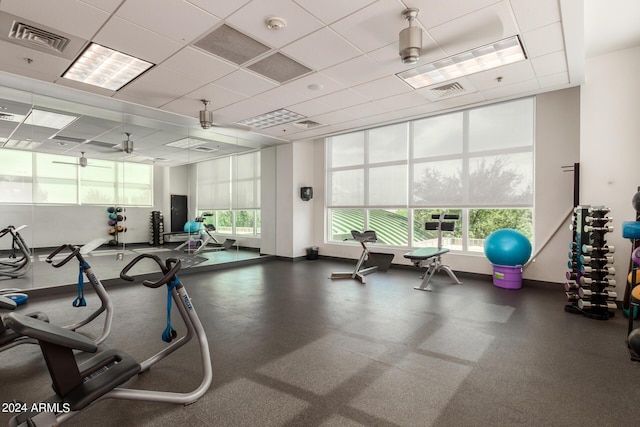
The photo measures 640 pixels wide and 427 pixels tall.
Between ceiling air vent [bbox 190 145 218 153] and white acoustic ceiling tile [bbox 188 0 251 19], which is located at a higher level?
white acoustic ceiling tile [bbox 188 0 251 19]

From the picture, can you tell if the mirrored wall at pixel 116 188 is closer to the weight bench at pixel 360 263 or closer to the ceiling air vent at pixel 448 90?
the weight bench at pixel 360 263

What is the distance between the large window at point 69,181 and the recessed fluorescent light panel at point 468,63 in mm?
5228

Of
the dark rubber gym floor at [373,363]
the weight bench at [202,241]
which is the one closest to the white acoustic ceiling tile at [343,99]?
the dark rubber gym floor at [373,363]

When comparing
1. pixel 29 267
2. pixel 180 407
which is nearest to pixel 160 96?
pixel 29 267

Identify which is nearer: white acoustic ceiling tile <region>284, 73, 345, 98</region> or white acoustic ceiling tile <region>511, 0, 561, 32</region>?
white acoustic ceiling tile <region>511, 0, 561, 32</region>

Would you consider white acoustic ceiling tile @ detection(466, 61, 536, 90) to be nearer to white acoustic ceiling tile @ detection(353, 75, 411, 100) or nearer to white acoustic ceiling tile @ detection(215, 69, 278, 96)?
white acoustic ceiling tile @ detection(353, 75, 411, 100)

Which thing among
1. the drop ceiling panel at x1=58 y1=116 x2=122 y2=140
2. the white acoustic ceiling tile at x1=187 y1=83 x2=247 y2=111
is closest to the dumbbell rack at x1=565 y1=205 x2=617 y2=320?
the white acoustic ceiling tile at x1=187 y1=83 x2=247 y2=111

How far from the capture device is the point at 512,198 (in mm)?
5477

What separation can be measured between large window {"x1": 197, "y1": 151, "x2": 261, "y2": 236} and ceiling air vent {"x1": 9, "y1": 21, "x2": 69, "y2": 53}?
13.7 ft

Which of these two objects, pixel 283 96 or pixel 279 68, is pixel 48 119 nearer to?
pixel 283 96

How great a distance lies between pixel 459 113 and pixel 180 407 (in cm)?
627

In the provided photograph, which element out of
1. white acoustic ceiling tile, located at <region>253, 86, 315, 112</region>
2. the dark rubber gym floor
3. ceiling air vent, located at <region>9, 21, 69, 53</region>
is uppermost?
white acoustic ceiling tile, located at <region>253, 86, 315, 112</region>

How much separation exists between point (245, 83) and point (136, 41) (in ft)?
4.58

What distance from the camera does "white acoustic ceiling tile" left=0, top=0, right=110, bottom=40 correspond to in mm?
2684
